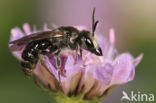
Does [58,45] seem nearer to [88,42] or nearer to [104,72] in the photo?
[88,42]

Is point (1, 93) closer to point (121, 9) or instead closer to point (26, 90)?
point (26, 90)

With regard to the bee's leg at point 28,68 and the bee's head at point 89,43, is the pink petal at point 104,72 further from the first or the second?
the bee's leg at point 28,68

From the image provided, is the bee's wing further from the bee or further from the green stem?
the green stem

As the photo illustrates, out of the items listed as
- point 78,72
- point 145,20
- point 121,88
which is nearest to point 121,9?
point 145,20
